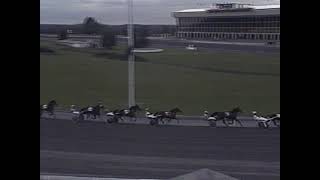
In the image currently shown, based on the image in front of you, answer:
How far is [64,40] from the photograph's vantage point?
5.15 feet

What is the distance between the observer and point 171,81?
98.3 inches

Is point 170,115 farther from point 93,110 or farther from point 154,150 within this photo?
point 93,110

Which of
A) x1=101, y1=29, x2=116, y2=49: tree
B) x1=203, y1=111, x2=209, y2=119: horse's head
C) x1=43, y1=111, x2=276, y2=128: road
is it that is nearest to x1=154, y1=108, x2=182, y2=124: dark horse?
x1=43, y1=111, x2=276, y2=128: road

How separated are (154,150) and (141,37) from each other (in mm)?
730

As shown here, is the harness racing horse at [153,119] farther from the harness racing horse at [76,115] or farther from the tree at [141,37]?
the tree at [141,37]

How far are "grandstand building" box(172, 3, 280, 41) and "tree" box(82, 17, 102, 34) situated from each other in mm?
323

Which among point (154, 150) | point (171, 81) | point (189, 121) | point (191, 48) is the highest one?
point (191, 48)

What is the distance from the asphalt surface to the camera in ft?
6.67

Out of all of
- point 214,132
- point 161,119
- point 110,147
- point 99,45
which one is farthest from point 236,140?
point 99,45

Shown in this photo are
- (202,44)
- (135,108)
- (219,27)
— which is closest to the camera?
(219,27)

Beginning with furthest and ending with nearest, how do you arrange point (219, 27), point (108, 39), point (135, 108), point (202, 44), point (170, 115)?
point (170, 115), point (135, 108), point (108, 39), point (202, 44), point (219, 27)

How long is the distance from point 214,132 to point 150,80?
18.2 inches

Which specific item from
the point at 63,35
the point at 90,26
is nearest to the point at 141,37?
the point at 90,26
